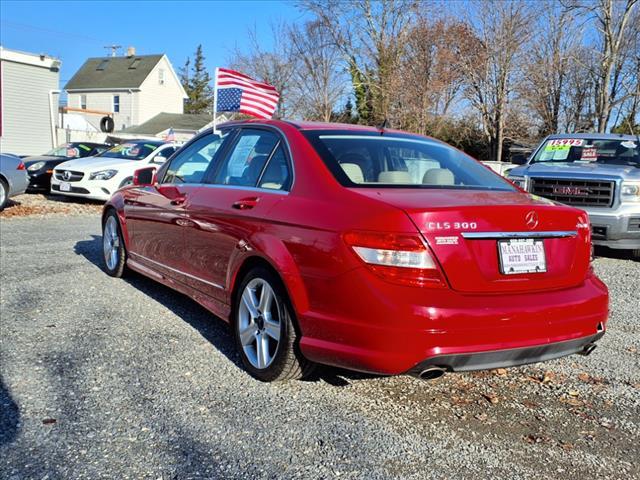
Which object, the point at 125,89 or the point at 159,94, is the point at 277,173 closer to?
the point at 125,89

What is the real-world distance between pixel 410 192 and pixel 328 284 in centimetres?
68

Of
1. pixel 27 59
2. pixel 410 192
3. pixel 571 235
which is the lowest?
pixel 571 235

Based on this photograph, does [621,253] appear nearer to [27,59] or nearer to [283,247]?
[283,247]

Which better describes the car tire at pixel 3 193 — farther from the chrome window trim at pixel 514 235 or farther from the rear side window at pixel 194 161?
the chrome window trim at pixel 514 235

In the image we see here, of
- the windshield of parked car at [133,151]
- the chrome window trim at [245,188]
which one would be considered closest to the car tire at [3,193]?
the windshield of parked car at [133,151]

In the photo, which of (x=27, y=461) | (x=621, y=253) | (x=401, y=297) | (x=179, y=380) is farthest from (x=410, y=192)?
(x=621, y=253)

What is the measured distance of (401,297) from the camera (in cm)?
290

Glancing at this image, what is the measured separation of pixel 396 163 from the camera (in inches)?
153

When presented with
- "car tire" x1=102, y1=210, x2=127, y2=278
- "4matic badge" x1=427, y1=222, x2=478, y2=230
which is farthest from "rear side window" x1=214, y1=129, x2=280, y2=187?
"car tire" x1=102, y1=210, x2=127, y2=278

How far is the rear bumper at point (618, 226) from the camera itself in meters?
8.05

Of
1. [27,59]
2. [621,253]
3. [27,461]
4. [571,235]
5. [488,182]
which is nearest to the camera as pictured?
[27,461]

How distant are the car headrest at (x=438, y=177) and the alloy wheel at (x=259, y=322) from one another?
1.14 meters

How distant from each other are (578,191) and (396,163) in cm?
544

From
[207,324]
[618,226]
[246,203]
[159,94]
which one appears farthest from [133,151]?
[159,94]
